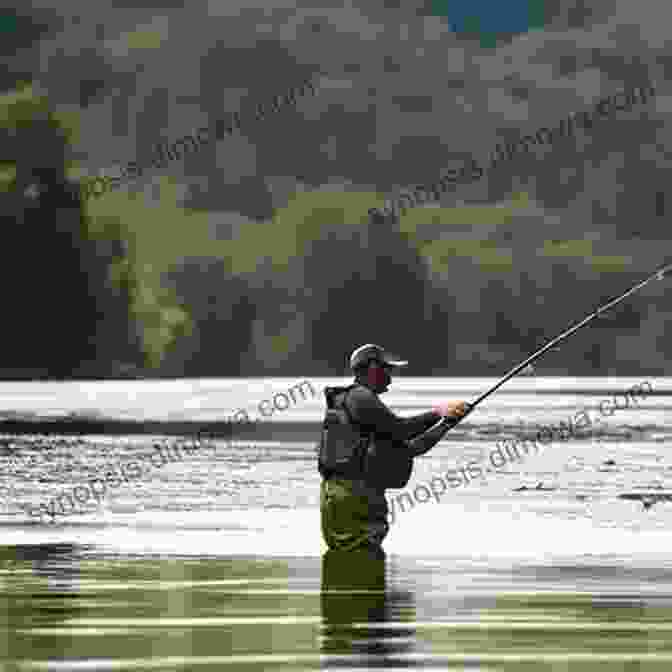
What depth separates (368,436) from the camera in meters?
18.9

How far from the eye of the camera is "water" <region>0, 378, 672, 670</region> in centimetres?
1362

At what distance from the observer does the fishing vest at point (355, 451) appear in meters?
18.9

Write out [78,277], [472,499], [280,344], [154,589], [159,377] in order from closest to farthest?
1. [154,589]
2. [472,499]
3. [78,277]
4. [159,377]
5. [280,344]

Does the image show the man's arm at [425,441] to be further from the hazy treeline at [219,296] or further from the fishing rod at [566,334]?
the hazy treeline at [219,296]

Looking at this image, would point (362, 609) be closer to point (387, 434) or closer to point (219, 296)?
point (387, 434)

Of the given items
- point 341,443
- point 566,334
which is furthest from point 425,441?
point 566,334

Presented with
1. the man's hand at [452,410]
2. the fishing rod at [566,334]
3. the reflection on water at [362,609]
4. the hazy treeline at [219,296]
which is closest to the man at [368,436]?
the man's hand at [452,410]

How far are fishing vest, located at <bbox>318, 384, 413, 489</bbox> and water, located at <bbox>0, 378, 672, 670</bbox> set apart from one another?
2.16 ft

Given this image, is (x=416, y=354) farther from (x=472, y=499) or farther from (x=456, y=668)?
(x=456, y=668)

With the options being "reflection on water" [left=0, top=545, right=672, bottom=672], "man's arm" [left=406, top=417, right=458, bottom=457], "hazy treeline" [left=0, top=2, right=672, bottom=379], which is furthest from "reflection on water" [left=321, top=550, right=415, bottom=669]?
"hazy treeline" [left=0, top=2, right=672, bottom=379]

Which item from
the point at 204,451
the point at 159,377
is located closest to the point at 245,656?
the point at 204,451

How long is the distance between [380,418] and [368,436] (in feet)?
0.87

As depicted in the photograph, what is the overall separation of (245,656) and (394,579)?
526 cm

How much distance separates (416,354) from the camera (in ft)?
553
